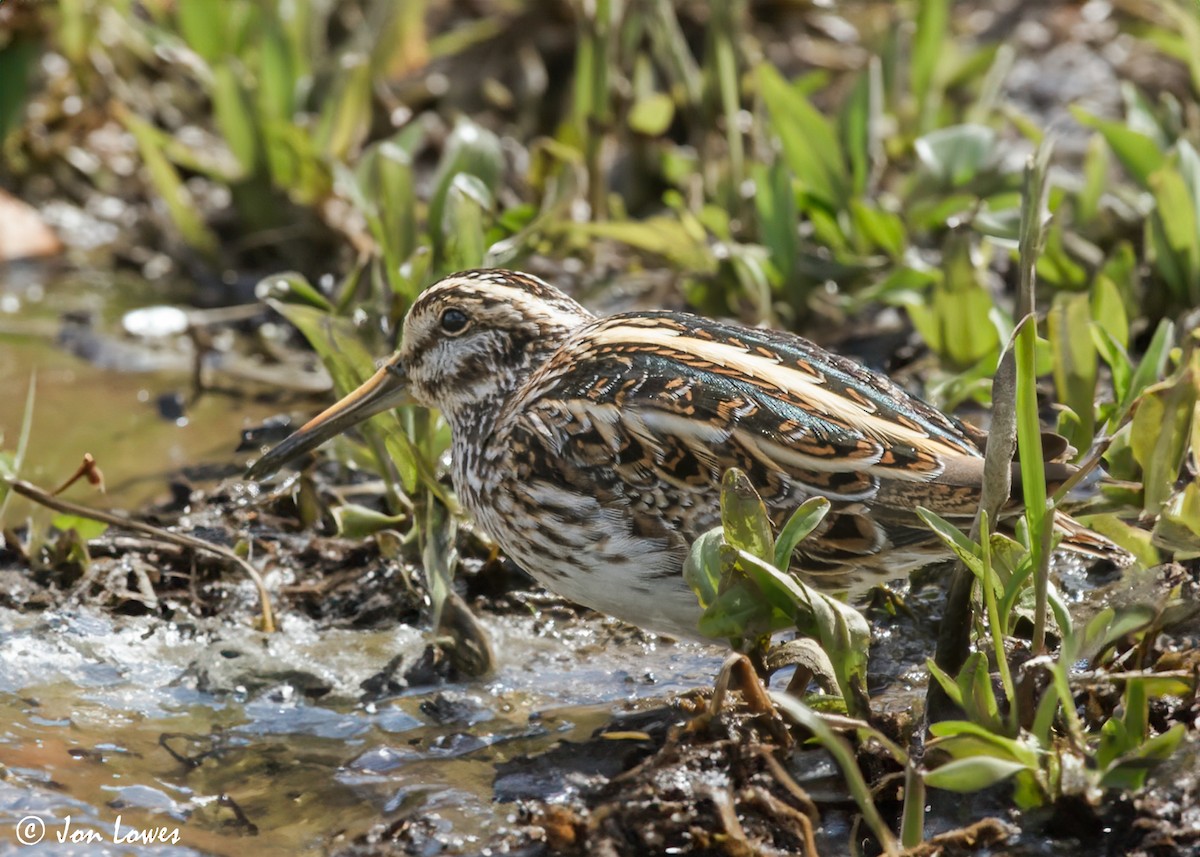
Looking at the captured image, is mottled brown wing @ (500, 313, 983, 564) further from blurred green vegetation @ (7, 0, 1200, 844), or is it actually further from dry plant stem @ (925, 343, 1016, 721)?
blurred green vegetation @ (7, 0, 1200, 844)

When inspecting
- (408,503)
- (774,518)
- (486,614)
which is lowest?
(486,614)

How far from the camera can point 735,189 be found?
20.1 feet

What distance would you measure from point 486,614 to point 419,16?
3839mm

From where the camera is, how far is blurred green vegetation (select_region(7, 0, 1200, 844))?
11.8ft

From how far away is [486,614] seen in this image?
15.0 ft

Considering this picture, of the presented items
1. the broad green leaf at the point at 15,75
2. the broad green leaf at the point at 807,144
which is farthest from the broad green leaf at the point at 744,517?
the broad green leaf at the point at 15,75

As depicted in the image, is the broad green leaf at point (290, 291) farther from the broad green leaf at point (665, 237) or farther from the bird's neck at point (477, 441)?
the broad green leaf at point (665, 237)

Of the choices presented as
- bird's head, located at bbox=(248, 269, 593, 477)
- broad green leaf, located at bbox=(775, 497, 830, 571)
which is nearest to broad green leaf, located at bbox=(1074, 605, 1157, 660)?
broad green leaf, located at bbox=(775, 497, 830, 571)

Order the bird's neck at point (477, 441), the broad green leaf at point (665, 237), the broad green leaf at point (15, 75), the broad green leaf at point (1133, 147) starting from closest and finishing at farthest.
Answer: the bird's neck at point (477, 441) < the broad green leaf at point (665, 237) < the broad green leaf at point (1133, 147) < the broad green leaf at point (15, 75)

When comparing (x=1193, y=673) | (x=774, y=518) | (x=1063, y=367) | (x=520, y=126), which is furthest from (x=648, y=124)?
(x=1193, y=673)

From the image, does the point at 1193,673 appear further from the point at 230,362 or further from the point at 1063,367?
the point at 230,362

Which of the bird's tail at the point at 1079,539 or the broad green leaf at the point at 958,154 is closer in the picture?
the bird's tail at the point at 1079,539

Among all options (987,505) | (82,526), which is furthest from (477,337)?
(987,505)

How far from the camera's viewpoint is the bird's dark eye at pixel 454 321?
4.46m
